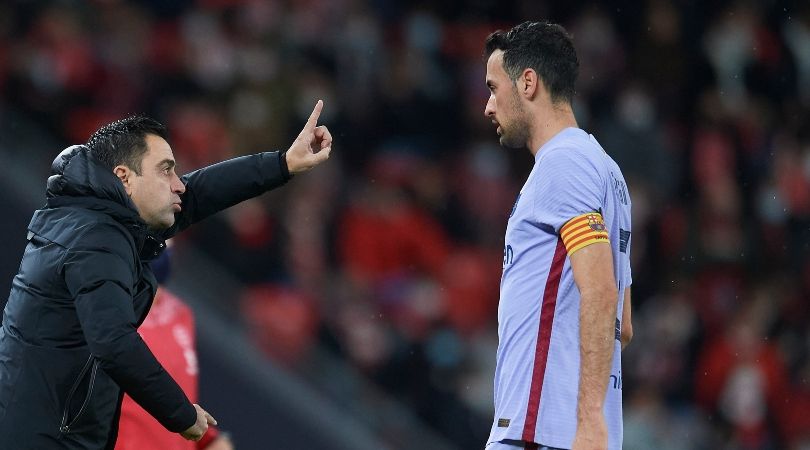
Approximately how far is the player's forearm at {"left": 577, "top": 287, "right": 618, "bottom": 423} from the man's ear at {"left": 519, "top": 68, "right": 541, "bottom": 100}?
0.68 m

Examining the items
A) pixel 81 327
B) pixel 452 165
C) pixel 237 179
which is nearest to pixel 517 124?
pixel 237 179

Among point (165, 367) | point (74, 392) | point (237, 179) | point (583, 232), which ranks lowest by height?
point (74, 392)

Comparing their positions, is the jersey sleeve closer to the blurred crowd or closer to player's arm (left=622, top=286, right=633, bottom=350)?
player's arm (left=622, top=286, right=633, bottom=350)

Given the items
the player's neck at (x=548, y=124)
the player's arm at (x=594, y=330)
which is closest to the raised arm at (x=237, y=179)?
the player's neck at (x=548, y=124)

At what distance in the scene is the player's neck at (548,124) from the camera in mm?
3887

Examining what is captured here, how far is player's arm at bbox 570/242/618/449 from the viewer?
3547 millimetres

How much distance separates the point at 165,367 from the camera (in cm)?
455

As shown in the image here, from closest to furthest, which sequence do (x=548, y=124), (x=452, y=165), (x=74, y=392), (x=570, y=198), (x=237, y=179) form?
(x=570, y=198) → (x=74, y=392) → (x=548, y=124) → (x=237, y=179) → (x=452, y=165)

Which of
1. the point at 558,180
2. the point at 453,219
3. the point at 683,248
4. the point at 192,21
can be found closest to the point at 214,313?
the point at 453,219

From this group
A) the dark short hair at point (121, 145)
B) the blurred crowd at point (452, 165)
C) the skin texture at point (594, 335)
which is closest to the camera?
Answer: the skin texture at point (594, 335)

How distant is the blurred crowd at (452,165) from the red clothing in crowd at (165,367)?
3343 mm

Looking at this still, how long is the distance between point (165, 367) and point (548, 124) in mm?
1629

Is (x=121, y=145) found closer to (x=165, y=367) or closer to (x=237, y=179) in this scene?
(x=237, y=179)

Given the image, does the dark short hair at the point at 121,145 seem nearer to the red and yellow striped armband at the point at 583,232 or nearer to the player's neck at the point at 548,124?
the player's neck at the point at 548,124
